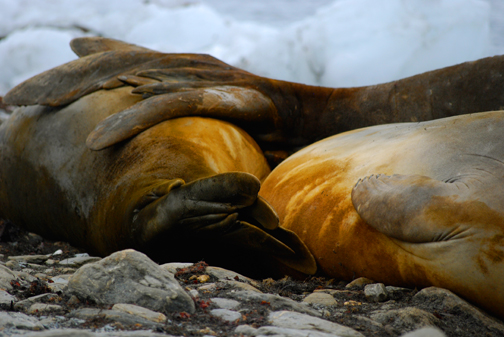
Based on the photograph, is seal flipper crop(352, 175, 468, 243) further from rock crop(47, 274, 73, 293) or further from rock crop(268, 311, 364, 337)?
rock crop(47, 274, 73, 293)

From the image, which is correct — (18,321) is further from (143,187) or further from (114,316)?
(143,187)

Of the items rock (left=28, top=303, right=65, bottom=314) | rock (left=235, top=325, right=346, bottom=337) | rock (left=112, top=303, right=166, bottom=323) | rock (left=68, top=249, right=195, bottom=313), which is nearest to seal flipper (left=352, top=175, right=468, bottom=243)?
rock (left=235, top=325, right=346, bottom=337)

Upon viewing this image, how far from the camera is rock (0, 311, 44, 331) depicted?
137 cm

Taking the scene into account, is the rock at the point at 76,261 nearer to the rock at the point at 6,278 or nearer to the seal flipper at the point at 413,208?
the rock at the point at 6,278

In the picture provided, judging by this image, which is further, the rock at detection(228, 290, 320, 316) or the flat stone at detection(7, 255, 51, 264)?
the flat stone at detection(7, 255, 51, 264)

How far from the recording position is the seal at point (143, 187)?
226 cm

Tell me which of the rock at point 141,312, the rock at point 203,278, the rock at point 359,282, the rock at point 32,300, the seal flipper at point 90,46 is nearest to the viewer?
the rock at point 141,312

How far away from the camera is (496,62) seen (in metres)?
3.26

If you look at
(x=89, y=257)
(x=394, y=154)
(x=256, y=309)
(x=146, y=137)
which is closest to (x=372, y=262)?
(x=394, y=154)

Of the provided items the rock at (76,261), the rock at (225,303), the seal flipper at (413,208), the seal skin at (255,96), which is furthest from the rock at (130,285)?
the seal skin at (255,96)

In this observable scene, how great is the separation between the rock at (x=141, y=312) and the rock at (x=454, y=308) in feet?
3.09

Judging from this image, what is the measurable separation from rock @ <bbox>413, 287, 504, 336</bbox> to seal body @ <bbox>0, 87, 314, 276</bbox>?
28.1 inches

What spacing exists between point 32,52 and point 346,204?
28.5ft

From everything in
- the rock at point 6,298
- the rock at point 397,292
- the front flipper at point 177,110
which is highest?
the front flipper at point 177,110
